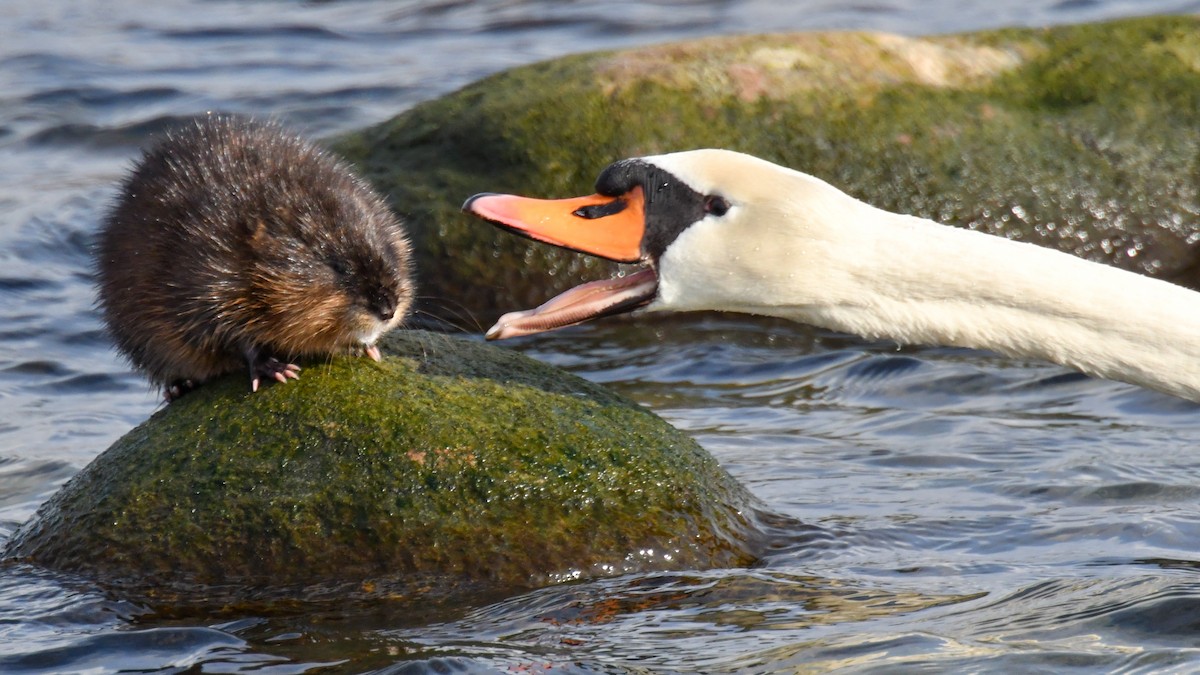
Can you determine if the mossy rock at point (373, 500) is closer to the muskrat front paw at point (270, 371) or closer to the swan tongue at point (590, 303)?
the muskrat front paw at point (270, 371)

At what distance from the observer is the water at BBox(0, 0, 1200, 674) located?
207 inches

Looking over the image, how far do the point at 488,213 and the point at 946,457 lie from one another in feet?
8.71

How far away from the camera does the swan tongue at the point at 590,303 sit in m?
5.95

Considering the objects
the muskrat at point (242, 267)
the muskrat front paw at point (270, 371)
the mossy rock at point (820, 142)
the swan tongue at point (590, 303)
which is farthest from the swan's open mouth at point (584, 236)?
the mossy rock at point (820, 142)

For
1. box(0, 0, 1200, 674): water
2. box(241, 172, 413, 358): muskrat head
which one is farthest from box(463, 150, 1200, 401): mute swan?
box(0, 0, 1200, 674): water

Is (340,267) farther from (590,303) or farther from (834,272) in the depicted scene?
(834,272)

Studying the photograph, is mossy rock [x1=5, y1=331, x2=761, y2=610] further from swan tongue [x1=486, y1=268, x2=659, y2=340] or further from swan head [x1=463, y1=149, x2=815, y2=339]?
swan head [x1=463, y1=149, x2=815, y2=339]

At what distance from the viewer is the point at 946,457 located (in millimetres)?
7477

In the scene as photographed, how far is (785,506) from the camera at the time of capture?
676 centimetres

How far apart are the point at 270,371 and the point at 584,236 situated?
46.9 inches

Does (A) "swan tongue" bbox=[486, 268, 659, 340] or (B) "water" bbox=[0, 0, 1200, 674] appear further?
(A) "swan tongue" bbox=[486, 268, 659, 340]

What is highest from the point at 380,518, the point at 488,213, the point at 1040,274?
the point at 488,213

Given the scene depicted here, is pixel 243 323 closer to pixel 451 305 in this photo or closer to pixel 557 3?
pixel 451 305

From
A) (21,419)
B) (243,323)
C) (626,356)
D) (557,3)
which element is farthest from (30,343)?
(557,3)
